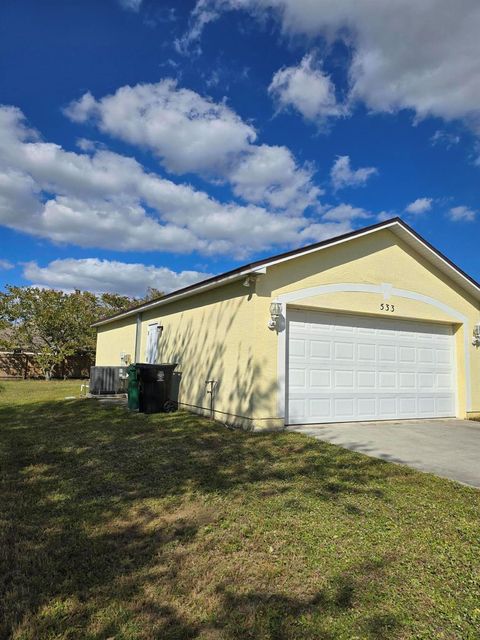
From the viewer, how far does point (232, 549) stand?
126 inches

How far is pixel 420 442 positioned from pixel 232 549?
17.7ft

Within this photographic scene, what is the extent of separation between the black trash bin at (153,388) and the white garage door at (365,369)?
12.0 ft

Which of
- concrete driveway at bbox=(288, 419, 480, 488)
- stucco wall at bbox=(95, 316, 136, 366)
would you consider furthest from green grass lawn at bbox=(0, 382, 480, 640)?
stucco wall at bbox=(95, 316, 136, 366)

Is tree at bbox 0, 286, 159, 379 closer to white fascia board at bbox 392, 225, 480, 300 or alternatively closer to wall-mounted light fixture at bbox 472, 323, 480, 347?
white fascia board at bbox 392, 225, 480, 300

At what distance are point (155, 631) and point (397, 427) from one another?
7.82 meters

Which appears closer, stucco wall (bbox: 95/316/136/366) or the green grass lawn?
the green grass lawn

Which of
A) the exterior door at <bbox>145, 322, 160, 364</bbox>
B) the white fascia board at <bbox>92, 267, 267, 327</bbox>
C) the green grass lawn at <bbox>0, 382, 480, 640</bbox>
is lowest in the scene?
the green grass lawn at <bbox>0, 382, 480, 640</bbox>

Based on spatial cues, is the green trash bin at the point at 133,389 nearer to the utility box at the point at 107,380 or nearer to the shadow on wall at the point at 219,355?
the shadow on wall at the point at 219,355

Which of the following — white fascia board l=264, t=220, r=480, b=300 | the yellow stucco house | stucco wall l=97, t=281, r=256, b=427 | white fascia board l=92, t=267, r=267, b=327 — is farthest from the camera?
white fascia board l=264, t=220, r=480, b=300

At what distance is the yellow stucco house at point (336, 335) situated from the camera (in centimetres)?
830

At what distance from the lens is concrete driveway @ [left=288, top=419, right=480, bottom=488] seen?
5.72 meters

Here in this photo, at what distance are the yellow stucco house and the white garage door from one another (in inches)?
1.0

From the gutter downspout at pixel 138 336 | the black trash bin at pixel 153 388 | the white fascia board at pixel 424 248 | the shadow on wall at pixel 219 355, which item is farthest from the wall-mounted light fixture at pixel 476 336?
the gutter downspout at pixel 138 336

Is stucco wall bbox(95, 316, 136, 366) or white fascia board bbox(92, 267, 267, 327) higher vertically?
white fascia board bbox(92, 267, 267, 327)
